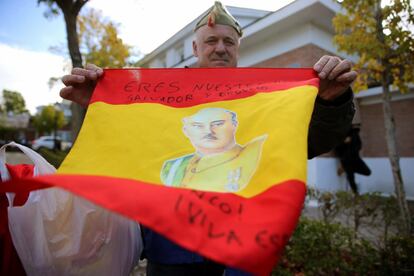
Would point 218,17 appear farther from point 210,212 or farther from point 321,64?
point 210,212

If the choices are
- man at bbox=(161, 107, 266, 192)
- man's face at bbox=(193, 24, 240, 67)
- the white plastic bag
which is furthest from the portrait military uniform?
man's face at bbox=(193, 24, 240, 67)

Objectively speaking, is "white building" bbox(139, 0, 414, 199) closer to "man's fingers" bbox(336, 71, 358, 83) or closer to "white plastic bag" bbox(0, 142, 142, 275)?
"man's fingers" bbox(336, 71, 358, 83)

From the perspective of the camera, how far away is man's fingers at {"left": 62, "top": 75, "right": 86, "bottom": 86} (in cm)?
131

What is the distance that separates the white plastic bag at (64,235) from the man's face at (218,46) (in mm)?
1003

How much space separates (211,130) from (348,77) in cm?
65

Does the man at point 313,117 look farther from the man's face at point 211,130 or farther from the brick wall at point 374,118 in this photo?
the brick wall at point 374,118

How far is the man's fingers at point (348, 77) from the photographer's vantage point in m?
1.25

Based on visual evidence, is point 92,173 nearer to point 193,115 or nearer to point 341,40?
point 193,115

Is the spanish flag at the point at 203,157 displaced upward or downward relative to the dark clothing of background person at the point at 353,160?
upward

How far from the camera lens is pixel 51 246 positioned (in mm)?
1226

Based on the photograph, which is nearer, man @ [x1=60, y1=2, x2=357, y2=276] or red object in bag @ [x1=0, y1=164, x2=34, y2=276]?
red object in bag @ [x1=0, y1=164, x2=34, y2=276]

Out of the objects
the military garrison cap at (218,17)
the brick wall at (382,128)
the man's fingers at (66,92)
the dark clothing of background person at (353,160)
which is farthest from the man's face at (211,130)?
the brick wall at (382,128)

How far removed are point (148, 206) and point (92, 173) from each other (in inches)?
12.3

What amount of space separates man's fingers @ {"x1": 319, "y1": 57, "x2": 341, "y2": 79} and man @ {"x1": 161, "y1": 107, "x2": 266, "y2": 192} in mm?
455
